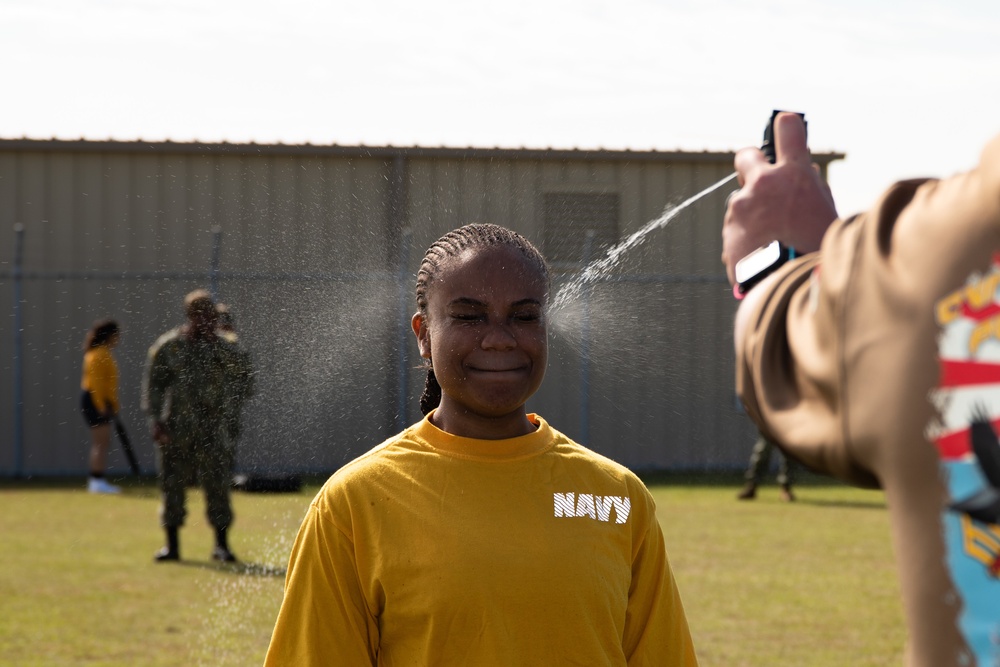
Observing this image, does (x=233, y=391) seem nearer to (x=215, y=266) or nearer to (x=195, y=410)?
(x=195, y=410)

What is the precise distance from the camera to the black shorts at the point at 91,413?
1259cm

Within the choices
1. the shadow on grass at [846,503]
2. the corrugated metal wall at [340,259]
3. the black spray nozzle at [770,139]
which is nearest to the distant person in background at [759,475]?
the shadow on grass at [846,503]

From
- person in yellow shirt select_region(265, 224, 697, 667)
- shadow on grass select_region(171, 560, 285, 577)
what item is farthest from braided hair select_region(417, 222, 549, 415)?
shadow on grass select_region(171, 560, 285, 577)

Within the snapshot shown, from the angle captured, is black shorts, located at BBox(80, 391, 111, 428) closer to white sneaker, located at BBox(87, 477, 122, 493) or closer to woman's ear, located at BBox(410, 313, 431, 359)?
white sneaker, located at BBox(87, 477, 122, 493)

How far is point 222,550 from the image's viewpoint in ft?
28.5

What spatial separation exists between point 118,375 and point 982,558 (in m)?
13.4

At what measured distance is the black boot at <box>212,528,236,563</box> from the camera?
28.3 ft

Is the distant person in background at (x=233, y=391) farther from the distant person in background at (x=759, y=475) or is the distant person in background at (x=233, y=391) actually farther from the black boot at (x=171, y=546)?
the distant person in background at (x=759, y=475)

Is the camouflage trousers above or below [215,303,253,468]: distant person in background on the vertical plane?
below

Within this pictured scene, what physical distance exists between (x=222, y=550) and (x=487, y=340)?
22.1 feet

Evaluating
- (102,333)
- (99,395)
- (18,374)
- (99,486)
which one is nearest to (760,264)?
(102,333)

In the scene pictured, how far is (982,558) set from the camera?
1088mm

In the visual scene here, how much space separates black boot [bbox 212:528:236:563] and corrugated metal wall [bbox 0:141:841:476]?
418 cm

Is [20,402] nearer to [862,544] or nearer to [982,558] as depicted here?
[862,544]
